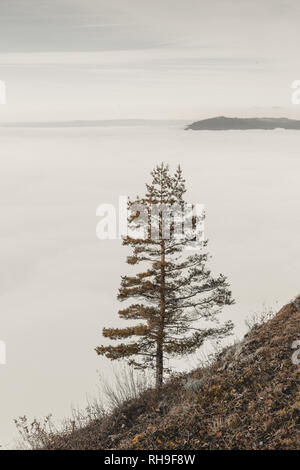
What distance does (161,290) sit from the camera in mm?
18750

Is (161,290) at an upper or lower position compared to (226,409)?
upper

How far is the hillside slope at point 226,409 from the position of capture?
26.0 feet

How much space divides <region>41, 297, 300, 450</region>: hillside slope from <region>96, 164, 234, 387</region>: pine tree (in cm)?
631

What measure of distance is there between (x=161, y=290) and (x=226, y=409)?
33.2 ft

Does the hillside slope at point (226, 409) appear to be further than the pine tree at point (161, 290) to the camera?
No

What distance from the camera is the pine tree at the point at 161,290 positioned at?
1870 cm

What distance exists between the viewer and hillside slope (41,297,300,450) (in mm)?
7922

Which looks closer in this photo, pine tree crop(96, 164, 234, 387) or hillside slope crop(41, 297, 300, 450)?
hillside slope crop(41, 297, 300, 450)

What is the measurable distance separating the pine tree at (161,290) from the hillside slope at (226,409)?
20.7 ft
